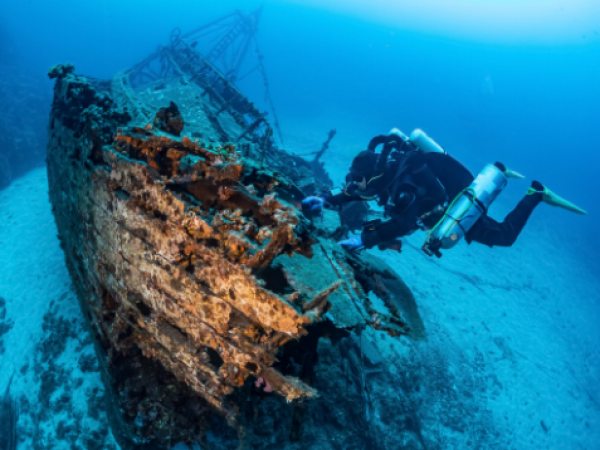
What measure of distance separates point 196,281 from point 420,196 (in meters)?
3.78

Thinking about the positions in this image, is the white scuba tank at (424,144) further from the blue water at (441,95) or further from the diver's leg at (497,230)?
the blue water at (441,95)

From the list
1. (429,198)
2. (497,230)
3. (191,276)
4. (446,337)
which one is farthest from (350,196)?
(446,337)

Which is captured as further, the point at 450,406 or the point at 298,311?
the point at 450,406

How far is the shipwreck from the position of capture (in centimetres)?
196

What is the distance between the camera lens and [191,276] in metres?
2.20

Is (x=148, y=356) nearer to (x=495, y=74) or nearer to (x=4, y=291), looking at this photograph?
(x=4, y=291)

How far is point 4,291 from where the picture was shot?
592 centimetres

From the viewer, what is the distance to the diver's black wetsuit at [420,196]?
431 centimetres

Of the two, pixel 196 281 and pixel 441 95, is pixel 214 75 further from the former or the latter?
pixel 441 95

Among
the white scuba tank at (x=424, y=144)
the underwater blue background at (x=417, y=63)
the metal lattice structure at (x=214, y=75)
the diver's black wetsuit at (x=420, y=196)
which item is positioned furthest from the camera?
the underwater blue background at (x=417, y=63)

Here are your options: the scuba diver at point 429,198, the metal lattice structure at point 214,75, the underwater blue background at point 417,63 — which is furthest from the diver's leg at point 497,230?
the underwater blue background at point 417,63

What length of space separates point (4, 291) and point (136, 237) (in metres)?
6.26

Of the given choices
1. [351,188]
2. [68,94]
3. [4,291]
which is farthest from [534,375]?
[4,291]

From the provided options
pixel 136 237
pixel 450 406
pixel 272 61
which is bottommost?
pixel 450 406
